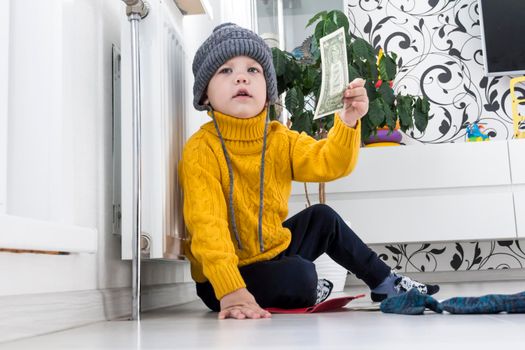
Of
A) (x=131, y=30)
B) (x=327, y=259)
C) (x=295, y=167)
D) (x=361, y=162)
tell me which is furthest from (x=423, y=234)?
(x=131, y=30)

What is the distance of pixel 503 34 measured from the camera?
3.21 m

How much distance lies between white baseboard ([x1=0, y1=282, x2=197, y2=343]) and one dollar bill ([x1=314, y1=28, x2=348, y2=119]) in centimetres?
59

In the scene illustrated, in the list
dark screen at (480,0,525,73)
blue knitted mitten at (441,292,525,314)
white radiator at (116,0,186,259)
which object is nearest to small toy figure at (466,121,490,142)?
dark screen at (480,0,525,73)

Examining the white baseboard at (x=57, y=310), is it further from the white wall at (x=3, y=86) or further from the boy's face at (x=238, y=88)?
the boy's face at (x=238, y=88)

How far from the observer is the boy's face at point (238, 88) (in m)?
1.45

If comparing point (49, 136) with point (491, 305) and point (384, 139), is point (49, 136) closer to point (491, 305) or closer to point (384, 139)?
point (491, 305)

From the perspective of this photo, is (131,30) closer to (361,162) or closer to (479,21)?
(361,162)

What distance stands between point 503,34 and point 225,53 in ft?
7.37

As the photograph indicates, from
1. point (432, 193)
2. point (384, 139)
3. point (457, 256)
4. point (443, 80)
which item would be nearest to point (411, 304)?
point (432, 193)

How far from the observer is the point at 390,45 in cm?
340

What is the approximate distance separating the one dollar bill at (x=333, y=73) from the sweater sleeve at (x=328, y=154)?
0.11ft

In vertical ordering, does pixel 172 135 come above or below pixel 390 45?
below

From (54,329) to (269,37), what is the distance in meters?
2.22

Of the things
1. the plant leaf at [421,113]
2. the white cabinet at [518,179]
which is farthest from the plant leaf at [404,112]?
the white cabinet at [518,179]
